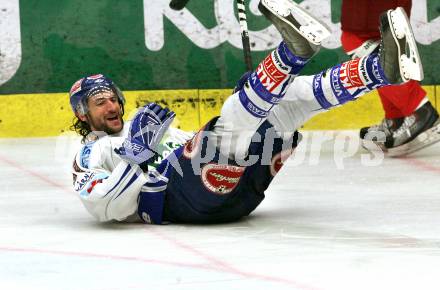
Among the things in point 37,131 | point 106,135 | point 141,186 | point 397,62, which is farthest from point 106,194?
point 37,131

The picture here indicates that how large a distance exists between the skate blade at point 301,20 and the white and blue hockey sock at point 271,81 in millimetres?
63

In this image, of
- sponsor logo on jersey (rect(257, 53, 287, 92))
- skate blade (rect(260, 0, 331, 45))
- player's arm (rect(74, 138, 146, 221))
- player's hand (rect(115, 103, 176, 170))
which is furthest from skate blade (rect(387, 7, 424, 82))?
player's arm (rect(74, 138, 146, 221))

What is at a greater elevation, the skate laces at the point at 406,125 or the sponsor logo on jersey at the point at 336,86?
the sponsor logo on jersey at the point at 336,86

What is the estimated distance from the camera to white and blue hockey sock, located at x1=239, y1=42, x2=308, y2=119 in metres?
2.91

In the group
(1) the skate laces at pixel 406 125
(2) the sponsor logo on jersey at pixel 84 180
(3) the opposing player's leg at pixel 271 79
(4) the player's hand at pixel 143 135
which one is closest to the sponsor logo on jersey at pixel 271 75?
(3) the opposing player's leg at pixel 271 79

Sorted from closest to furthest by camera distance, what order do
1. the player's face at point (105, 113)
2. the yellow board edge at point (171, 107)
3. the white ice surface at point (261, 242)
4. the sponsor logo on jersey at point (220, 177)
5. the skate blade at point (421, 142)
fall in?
the white ice surface at point (261, 242) < the sponsor logo on jersey at point (220, 177) < the player's face at point (105, 113) < the skate blade at point (421, 142) < the yellow board edge at point (171, 107)

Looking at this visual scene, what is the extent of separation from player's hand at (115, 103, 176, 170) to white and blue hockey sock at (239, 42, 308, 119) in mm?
286

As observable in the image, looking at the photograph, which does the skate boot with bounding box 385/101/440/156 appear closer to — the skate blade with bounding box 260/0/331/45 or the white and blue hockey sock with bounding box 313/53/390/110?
the white and blue hockey sock with bounding box 313/53/390/110

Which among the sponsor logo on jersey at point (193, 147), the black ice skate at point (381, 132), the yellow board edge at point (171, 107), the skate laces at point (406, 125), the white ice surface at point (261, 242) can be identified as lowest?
the yellow board edge at point (171, 107)

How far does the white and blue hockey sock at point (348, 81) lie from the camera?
10.1ft

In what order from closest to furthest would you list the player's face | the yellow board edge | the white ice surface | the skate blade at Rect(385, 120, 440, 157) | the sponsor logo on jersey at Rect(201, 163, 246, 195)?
the white ice surface
the sponsor logo on jersey at Rect(201, 163, 246, 195)
the player's face
the skate blade at Rect(385, 120, 440, 157)
the yellow board edge

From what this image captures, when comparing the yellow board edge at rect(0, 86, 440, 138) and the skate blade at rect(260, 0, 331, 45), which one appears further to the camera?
the yellow board edge at rect(0, 86, 440, 138)

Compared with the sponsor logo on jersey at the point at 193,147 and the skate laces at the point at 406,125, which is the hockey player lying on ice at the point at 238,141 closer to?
the sponsor logo on jersey at the point at 193,147

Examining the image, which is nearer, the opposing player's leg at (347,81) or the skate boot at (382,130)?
the opposing player's leg at (347,81)
